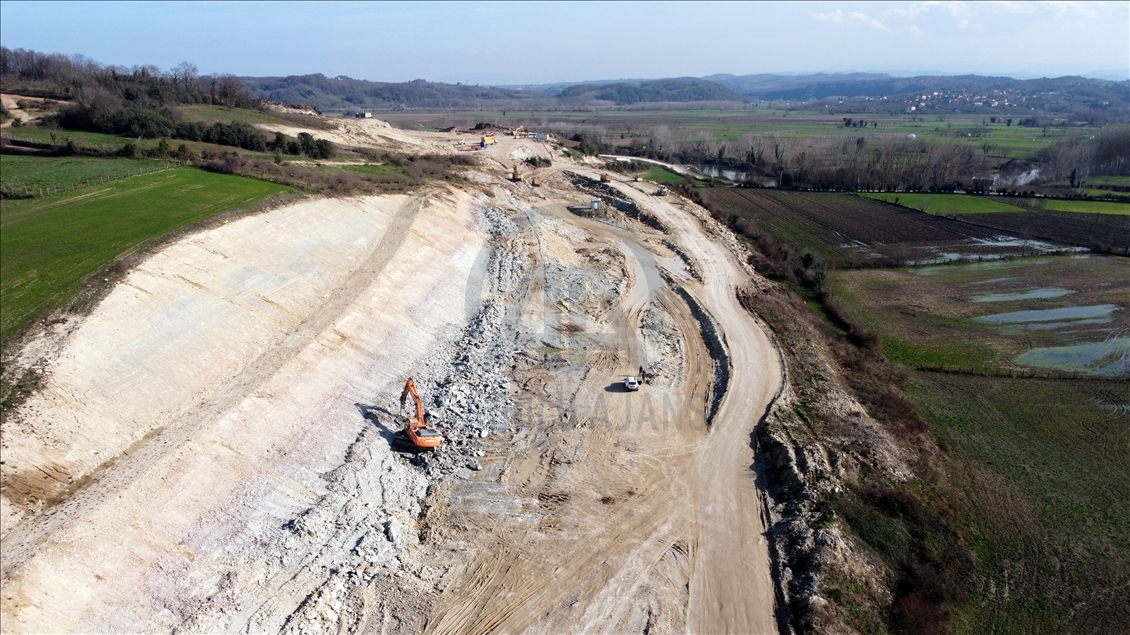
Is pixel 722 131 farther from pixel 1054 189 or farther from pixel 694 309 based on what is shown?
pixel 694 309

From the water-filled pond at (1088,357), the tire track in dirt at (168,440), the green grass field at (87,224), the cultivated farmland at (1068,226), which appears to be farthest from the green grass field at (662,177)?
the tire track in dirt at (168,440)

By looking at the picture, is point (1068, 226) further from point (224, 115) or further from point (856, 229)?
point (224, 115)

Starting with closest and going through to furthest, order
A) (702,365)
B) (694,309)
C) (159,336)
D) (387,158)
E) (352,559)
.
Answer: (352,559), (159,336), (702,365), (694,309), (387,158)

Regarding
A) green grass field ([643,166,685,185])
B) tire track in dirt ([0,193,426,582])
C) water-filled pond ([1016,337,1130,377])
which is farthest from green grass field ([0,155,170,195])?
green grass field ([643,166,685,185])

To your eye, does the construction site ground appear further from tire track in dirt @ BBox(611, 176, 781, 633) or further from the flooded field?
the flooded field

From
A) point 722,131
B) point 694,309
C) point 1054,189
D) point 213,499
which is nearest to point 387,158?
point 694,309

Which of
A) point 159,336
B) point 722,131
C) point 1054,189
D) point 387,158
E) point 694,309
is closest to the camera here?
point 159,336

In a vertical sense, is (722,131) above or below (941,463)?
above
